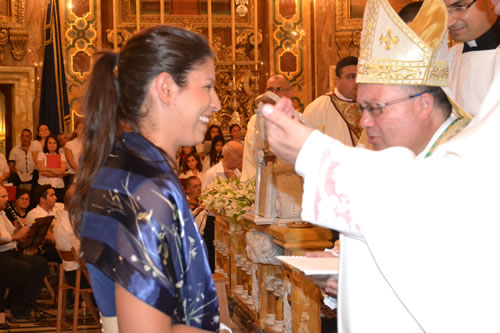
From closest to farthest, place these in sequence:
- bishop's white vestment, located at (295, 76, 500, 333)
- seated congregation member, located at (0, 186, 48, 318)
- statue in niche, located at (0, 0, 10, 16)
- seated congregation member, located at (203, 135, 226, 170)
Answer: bishop's white vestment, located at (295, 76, 500, 333)
seated congregation member, located at (0, 186, 48, 318)
seated congregation member, located at (203, 135, 226, 170)
statue in niche, located at (0, 0, 10, 16)

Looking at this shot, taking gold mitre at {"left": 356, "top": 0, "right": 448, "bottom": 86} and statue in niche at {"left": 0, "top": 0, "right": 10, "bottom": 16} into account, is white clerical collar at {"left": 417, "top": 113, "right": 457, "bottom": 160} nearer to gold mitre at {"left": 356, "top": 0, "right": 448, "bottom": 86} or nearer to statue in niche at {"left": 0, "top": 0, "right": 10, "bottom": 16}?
gold mitre at {"left": 356, "top": 0, "right": 448, "bottom": 86}

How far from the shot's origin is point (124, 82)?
188cm

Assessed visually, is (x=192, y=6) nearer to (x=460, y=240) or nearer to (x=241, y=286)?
(x=241, y=286)

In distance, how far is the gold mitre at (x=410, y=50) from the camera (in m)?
2.20

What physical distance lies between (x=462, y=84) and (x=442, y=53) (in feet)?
3.85

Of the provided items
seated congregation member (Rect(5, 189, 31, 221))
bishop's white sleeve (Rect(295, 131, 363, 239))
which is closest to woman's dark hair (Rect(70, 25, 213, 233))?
bishop's white sleeve (Rect(295, 131, 363, 239))

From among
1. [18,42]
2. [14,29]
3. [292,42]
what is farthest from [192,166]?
[14,29]

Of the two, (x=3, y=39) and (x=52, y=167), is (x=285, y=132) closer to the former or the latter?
(x=52, y=167)

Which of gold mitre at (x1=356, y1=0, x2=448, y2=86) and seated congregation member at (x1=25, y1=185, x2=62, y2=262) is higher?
gold mitre at (x1=356, y1=0, x2=448, y2=86)

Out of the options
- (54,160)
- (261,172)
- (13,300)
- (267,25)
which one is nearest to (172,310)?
(261,172)

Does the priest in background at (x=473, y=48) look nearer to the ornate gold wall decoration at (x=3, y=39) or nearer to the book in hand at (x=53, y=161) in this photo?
the book in hand at (x=53, y=161)

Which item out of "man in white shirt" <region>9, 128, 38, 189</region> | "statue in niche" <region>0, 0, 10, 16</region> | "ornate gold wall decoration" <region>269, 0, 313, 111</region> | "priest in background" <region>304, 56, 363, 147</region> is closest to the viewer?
"priest in background" <region>304, 56, 363, 147</region>

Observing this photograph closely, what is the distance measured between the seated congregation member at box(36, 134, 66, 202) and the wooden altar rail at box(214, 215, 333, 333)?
3763mm

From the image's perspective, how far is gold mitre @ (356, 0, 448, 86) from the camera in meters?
2.20
